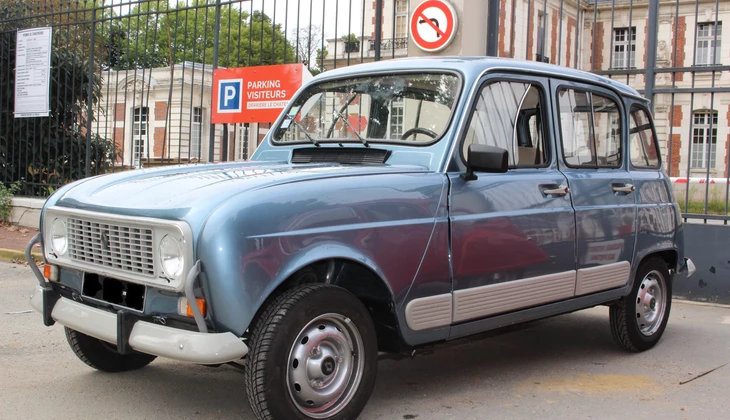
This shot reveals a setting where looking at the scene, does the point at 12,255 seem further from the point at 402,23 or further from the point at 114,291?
the point at 114,291

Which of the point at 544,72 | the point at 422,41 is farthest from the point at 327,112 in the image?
the point at 422,41

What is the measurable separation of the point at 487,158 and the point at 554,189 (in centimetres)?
92

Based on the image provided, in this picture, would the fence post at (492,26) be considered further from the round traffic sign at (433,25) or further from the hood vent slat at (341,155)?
the hood vent slat at (341,155)

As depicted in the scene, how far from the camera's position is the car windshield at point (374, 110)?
4.44 metres

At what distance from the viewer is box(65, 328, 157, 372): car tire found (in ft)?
14.3

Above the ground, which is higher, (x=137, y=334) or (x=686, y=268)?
(x=686, y=268)

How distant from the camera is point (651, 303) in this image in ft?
18.7

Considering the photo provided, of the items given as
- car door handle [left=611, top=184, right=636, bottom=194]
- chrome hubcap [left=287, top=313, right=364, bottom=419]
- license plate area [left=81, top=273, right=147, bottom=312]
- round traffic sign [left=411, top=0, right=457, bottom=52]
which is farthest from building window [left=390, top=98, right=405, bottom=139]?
round traffic sign [left=411, top=0, right=457, bottom=52]

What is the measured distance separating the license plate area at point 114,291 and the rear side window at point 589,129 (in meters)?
2.90

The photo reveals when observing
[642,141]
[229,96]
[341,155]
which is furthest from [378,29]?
[341,155]

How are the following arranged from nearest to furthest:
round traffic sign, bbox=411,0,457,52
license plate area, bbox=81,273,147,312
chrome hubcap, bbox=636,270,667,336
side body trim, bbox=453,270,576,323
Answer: license plate area, bbox=81,273,147,312 → side body trim, bbox=453,270,576,323 → chrome hubcap, bbox=636,270,667,336 → round traffic sign, bbox=411,0,457,52

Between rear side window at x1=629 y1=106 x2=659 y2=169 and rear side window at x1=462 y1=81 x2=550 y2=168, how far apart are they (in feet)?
3.98

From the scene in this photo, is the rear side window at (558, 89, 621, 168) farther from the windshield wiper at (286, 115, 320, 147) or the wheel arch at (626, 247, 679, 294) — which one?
the windshield wiper at (286, 115, 320, 147)

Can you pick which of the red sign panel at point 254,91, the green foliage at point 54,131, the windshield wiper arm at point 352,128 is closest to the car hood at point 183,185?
the windshield wiper arm at point 352,128
